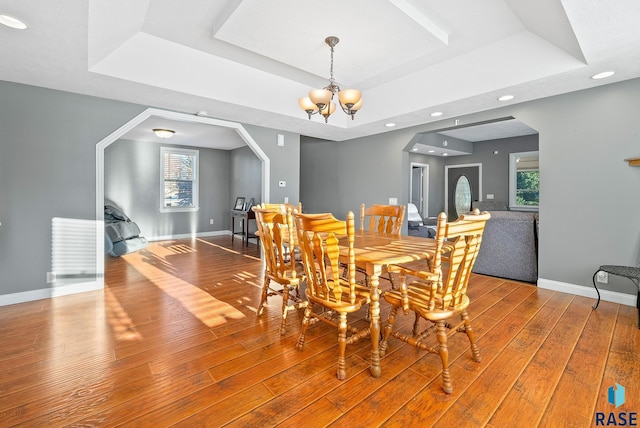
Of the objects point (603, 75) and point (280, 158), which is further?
point (280, 158)

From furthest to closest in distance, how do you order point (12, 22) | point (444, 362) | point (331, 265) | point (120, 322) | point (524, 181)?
point (524, 181)
point (120, 322)
point (12, 22)
point (331, 265)
point (444, 362)

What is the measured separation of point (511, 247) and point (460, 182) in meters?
4.83

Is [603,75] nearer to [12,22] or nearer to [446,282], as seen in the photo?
[446,282]

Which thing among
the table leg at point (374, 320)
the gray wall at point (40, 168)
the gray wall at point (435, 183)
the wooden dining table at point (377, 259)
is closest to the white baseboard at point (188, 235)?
the gray wall at point (40, 168)

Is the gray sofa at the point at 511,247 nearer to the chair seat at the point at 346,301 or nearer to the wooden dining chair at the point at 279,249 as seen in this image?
the chair seat at the point at 346,301

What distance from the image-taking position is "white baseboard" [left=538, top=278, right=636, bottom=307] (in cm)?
297

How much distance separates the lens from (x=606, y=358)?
6.42ft

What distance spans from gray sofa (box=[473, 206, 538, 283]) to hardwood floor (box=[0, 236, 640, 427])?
755mm

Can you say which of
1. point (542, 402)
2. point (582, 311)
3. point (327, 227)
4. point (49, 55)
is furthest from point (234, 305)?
point (582, 311)

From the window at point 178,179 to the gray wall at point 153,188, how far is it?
0.38ft

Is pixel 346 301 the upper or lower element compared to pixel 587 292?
upper

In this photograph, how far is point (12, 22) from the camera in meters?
2.00

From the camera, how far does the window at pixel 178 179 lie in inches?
279

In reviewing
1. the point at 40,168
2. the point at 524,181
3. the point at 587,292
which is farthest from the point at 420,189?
the point at 40,168
